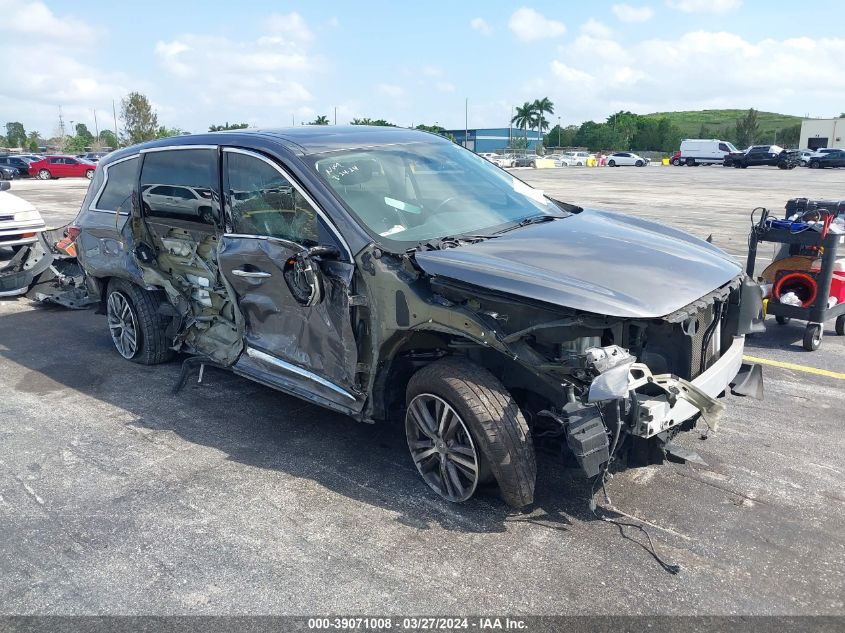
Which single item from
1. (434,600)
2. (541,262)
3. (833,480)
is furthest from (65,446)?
(833,480)

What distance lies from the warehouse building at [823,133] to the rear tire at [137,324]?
8411cm

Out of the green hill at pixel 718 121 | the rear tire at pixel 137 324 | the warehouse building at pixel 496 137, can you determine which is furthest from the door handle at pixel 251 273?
the green hill at pixel 718 121

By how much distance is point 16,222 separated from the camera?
10.5 m

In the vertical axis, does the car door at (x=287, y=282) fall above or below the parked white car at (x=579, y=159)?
below

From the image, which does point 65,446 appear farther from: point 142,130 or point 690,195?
point 142,130

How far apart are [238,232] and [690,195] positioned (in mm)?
22667

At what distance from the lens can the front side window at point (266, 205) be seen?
13.5 ft

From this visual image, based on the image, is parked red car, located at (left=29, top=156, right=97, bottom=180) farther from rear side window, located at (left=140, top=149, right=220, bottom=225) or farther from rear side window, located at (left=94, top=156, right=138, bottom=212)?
rear side window, located at (left=140, top=149, right=220, bottom=225)

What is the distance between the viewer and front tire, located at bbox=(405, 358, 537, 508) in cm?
336

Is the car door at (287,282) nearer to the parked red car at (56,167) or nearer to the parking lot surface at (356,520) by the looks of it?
the parking lot surface at (356,520)

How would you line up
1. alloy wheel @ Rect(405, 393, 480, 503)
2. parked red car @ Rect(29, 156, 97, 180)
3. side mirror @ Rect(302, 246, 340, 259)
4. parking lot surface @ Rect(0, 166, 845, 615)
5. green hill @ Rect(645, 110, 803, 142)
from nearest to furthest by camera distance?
parking lot surface @ Rect(0, 166, 845, 615) → alloy wheel @ Rect(405, 393, 480, 503) → side mirror @ Rect(302, 246, 340, 259) → parked red car @ Rect(29, 156, 97, 180) → green hill @ Rect(645, 110, 803, 142)

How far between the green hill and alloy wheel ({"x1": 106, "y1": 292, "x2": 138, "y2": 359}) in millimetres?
114825

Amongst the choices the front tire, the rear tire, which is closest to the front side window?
the front tire

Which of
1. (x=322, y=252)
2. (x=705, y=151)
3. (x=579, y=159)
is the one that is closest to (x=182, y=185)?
(x=322, y=252)
